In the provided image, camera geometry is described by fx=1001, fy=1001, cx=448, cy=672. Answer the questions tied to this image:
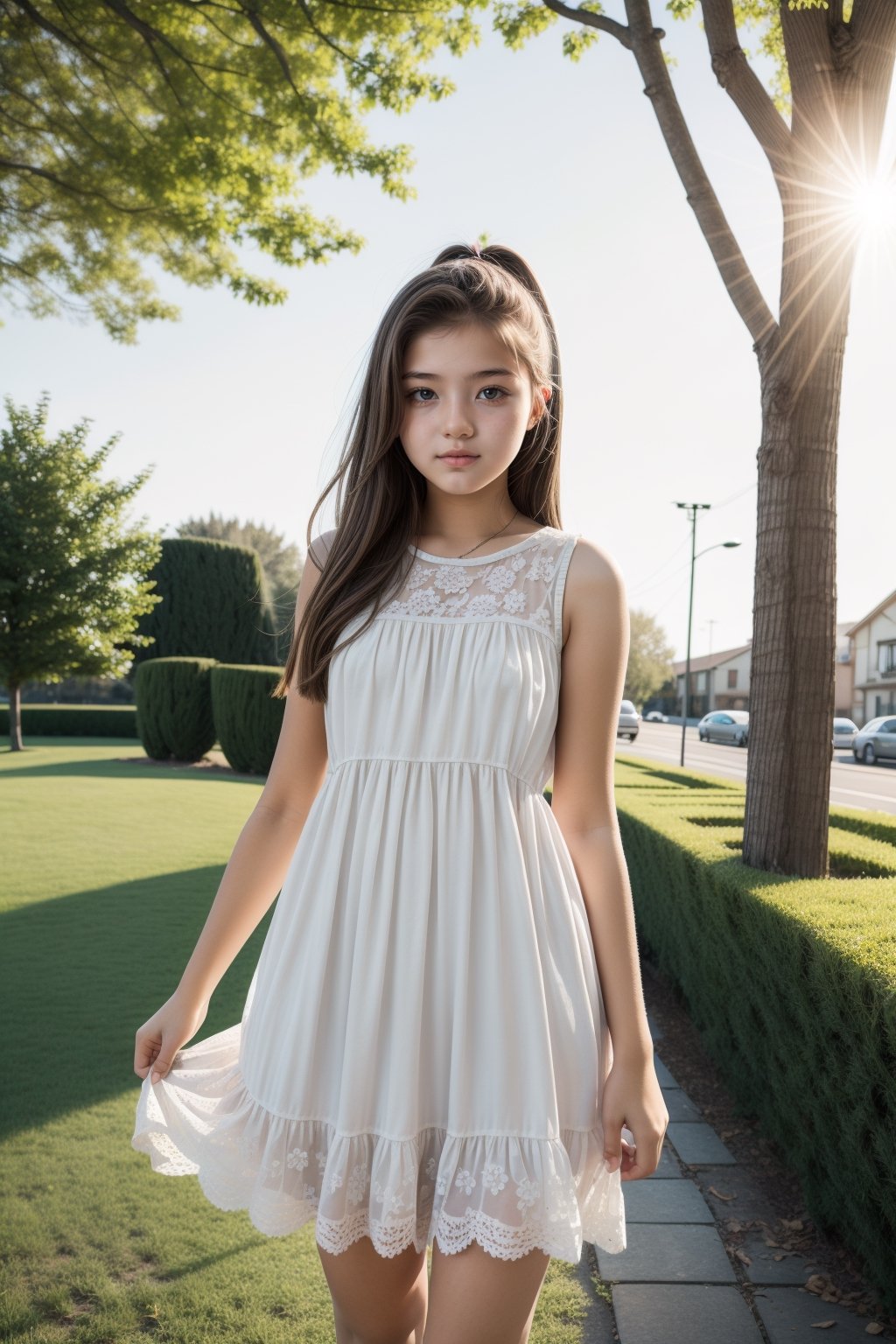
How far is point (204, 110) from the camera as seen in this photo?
8617mm

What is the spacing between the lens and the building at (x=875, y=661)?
50.6m

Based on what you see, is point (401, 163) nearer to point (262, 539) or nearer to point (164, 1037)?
point (164, 1037)

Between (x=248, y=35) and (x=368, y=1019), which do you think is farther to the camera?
(x=248, y=35)

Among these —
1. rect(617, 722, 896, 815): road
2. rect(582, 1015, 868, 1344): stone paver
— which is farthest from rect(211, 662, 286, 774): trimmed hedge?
rect(582, 1015, 868, 1344): stone paver

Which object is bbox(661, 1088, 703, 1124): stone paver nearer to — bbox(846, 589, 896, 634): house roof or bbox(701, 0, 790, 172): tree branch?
bbox(701, 0, 790, 172): tree branch

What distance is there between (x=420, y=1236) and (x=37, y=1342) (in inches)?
63.9

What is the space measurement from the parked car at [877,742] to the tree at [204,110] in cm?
2526

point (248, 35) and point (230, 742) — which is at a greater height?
point (248, 35)

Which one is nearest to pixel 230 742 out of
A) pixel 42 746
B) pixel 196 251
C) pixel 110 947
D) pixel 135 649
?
pixel 42 746

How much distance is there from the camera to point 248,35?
8.28 metres

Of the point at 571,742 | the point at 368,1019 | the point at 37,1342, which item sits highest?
the point at 571,742

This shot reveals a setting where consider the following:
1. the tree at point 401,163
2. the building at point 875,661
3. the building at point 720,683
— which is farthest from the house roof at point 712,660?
the tree at point 401,163

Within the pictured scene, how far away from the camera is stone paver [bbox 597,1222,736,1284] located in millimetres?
2881

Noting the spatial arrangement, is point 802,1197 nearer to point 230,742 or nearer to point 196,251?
point 196,251
